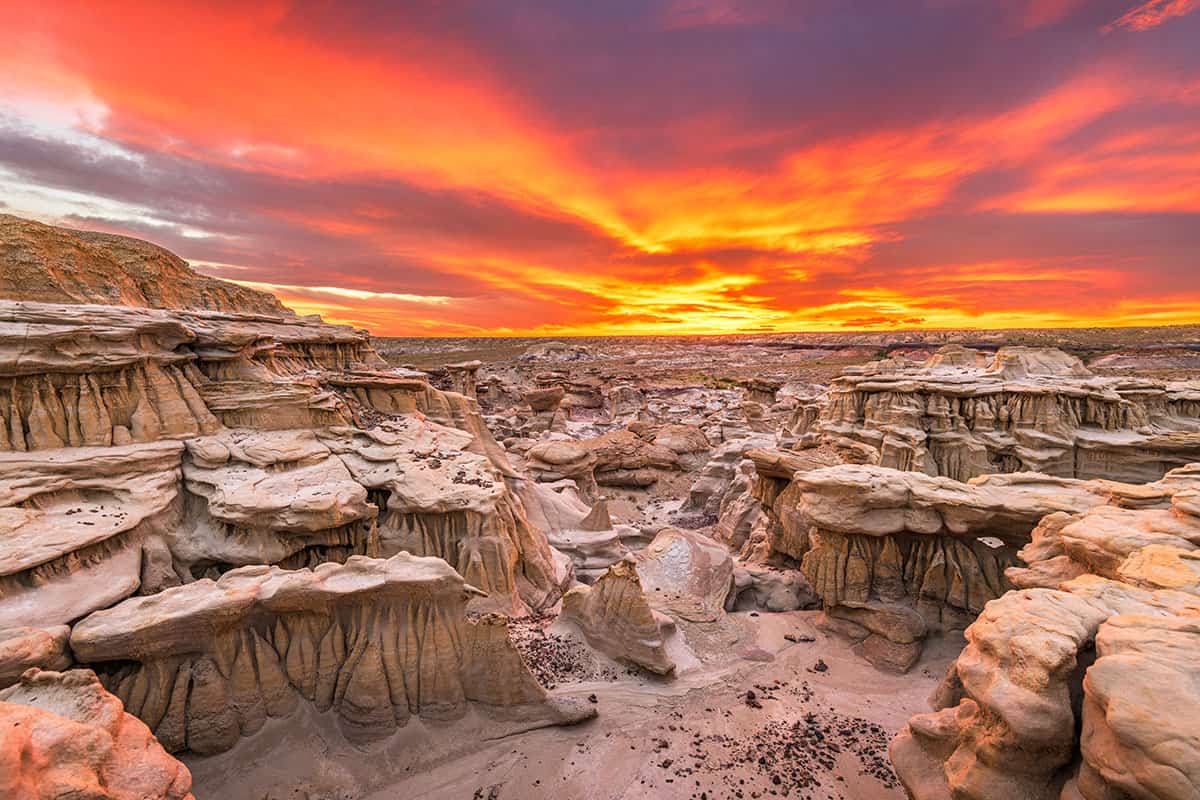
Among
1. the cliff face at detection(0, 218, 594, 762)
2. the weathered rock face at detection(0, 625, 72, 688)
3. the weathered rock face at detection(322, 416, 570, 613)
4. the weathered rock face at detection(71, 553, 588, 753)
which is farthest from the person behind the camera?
the weathered rock face at detection(322, 416, 570, 613)

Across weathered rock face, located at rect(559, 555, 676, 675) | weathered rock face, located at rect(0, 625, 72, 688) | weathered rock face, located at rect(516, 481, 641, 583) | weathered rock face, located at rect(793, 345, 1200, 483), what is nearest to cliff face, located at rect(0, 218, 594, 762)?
weathered rock face, located at rect(0, 625, 72, 688)

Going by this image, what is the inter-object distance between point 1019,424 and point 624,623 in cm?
2504

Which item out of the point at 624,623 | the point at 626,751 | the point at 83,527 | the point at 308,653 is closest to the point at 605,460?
the point at 624,623

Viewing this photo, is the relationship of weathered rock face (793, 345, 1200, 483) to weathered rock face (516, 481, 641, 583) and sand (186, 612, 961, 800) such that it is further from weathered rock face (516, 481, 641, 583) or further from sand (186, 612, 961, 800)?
sand (186, 612, 961, 800)

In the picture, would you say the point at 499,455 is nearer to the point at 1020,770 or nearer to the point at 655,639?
the point at 655,639

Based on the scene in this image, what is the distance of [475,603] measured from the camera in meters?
15.4

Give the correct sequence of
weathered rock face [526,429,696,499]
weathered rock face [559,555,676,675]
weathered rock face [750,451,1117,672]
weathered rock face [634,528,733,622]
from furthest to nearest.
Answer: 1. weathered rock face [526,429,696,499]
2. weathered rock face [634,528,733,622]
3. weathered rock face [750,451,1117,672]
4. weathered rock face [559,555,676,675]

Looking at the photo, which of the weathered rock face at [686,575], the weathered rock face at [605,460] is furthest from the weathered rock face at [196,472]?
the weathered rock face at [605,460]

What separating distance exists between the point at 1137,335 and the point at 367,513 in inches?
6297

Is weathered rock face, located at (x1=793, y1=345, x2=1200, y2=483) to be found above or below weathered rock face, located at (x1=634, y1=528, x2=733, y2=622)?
above

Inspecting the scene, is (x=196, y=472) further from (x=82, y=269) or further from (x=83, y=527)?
(x=82, y=269)

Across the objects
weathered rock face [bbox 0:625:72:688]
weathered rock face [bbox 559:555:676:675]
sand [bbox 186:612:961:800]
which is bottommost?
sand [bbox 186:612:961:800]

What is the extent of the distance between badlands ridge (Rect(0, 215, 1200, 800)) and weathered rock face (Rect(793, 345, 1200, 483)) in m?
0.31

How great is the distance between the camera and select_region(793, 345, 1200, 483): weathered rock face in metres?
23.4
